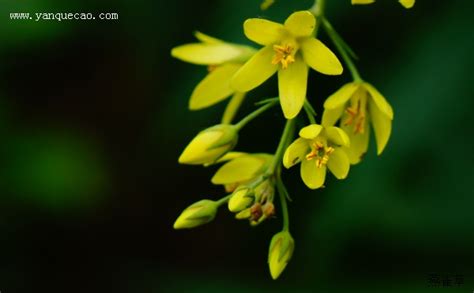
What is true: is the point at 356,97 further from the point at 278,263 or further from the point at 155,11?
the point at 155,11

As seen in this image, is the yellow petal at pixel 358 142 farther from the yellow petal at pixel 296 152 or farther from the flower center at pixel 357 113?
the yellow petal at pixel 296 152

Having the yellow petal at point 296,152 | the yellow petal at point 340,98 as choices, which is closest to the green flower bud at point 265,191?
the yellow petal at point 296,152

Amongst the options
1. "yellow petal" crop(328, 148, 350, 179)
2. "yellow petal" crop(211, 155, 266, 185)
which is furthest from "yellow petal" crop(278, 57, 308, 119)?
"yellow petal" crop(211, 155, 266, 185)

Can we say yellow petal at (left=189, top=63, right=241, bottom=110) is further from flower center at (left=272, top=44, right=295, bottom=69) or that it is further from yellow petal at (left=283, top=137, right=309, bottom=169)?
yellow petal at (left=283, top=137, right=309, bottom=169)

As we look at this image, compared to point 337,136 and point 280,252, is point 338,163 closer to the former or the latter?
point 337,136

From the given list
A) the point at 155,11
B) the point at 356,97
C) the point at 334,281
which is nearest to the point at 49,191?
the point at 155,11
